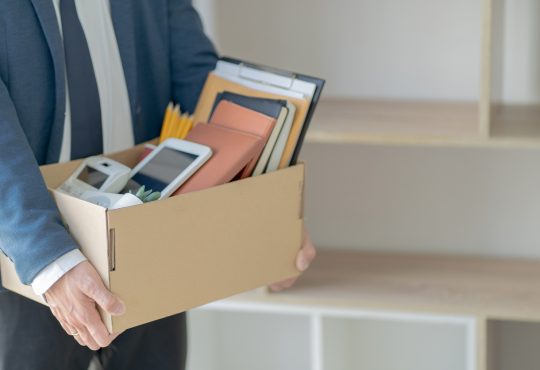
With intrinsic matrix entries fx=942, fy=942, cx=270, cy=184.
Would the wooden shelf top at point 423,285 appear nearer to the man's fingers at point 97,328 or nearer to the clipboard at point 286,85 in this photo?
the clipboard at point 286,85

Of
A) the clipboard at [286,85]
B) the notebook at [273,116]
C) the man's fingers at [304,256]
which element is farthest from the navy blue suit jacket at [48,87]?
the man's fingers at [304,256]

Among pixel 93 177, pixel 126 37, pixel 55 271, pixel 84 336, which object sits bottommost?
pixel 84 336

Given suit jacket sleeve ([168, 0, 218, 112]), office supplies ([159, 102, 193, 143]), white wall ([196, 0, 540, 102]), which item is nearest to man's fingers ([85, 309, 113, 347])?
office supplies ([159, 102, 193, 143])

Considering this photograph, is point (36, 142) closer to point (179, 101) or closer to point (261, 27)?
point (179, 101)

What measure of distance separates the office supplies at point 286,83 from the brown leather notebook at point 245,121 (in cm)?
5

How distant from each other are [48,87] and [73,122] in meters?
0.07

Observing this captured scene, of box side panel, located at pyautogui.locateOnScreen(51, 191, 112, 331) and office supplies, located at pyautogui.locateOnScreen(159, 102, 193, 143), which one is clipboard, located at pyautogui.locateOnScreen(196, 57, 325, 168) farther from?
box side panel, located at pyautogui.locateOnScreen(51, 191, 112, 331)

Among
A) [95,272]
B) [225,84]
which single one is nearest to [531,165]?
[225,84]

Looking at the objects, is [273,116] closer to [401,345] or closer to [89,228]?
[89,228]

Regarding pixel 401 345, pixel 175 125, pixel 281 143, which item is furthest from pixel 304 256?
pixel 401 345

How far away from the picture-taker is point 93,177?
1420mm

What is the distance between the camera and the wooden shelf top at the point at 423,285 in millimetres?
1916

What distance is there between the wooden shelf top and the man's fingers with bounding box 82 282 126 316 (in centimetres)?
78

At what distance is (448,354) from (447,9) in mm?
824
